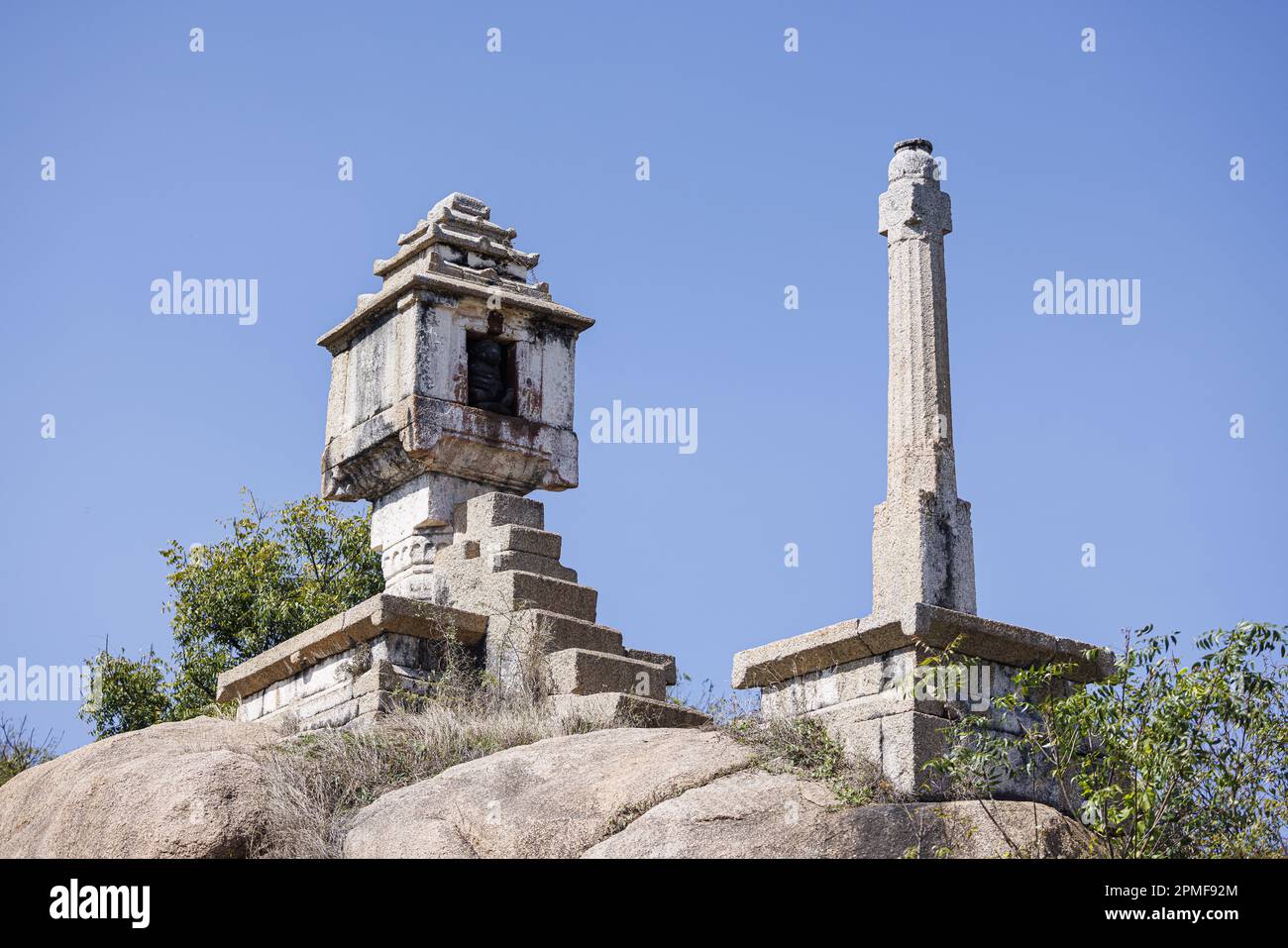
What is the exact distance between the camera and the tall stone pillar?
29.0 ft

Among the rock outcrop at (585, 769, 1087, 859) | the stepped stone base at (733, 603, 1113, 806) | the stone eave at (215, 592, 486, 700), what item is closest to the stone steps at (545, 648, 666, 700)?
the stone eave at (215, 592, 486, 700)

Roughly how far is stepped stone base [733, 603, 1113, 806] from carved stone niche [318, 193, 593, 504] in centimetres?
503

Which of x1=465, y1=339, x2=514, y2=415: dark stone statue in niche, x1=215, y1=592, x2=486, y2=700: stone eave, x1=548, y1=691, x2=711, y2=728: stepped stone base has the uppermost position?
x1=465, y1=339, x2=514, y2=415: dark stone statue in niche

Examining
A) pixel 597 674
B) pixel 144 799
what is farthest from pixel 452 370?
pixel 144 799

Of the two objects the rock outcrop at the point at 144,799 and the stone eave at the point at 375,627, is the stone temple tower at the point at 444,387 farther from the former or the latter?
the rock outcrop at the point at 144,799

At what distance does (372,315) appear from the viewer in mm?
14078

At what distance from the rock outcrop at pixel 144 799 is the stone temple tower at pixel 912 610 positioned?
9.38 feet

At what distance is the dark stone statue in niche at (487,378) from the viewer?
1384cm

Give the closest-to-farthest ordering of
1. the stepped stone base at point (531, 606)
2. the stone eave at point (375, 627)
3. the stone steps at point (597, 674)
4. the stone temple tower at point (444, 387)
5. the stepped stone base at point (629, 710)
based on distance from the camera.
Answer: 1. the stepped stone base at point (629, 710)
2. the stone steps at point (597, 674)
3. the stepped stone base at point (531, 606)
4. the stone eave at point (375, 627)
5. the stone temple tower at point (444, 387)

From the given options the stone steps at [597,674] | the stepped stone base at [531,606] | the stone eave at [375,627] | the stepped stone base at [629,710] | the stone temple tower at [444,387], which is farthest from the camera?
the stone temple tower at [444,387]

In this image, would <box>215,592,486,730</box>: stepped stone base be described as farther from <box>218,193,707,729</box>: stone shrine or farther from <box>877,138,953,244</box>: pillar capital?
<box>877,138,953,244</box>: pillar capital

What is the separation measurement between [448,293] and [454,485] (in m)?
1.50

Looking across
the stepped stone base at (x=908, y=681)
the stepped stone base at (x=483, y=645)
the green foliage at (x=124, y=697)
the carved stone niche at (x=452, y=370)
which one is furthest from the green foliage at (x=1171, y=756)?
the green foliage at (x=124, y=697)
